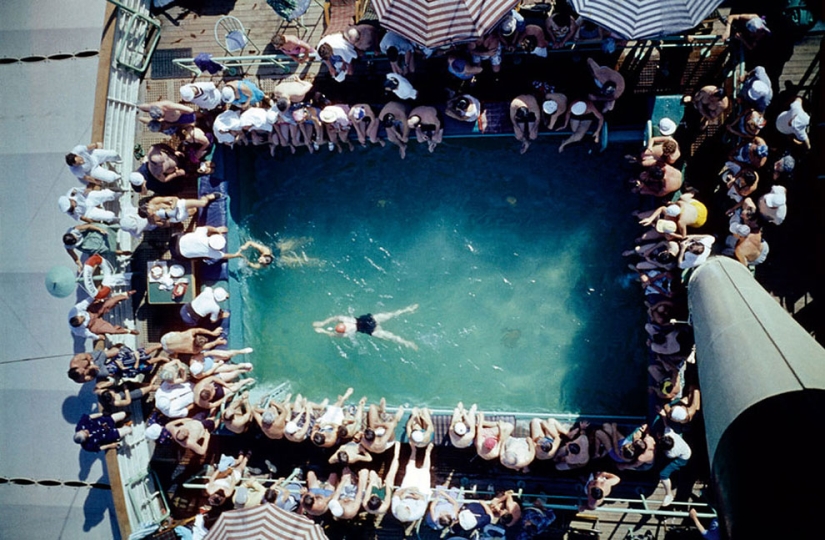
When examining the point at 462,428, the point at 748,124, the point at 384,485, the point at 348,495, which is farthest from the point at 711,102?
the point at 348,495

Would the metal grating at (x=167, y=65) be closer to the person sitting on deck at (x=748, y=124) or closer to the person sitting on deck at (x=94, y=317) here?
the person sitting on deck at (x=94, y=317)

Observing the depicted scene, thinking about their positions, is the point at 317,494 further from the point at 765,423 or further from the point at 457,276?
the point at 765,423

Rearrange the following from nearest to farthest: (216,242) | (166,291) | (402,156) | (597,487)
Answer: (597,487)
(216,242)
(402,156)
(166,291)

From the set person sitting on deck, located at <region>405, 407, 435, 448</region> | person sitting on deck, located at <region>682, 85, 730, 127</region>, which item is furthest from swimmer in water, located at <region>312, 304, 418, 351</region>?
person sitting on deck, located at <region>682, 85, 730, 127</region>

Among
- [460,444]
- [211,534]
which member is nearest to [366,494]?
[460,444]

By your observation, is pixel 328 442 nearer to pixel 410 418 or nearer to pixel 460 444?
pixel 410 418

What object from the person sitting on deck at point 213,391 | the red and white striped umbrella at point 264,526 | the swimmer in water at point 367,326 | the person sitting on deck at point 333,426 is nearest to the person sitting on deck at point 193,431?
the person sitting on deck at point 213,391
